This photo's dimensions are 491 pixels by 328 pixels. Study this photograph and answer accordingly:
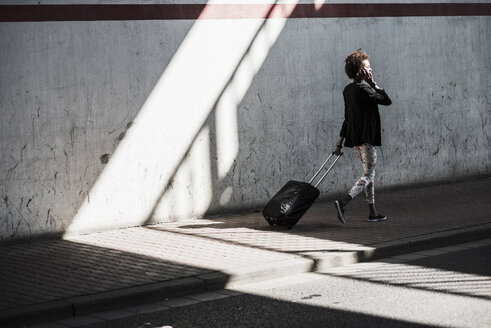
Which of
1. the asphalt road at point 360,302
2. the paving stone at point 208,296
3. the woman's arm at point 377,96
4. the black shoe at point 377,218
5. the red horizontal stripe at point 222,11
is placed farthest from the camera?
the black shoe at point 377,218

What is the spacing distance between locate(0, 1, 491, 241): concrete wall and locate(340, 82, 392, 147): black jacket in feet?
5.47

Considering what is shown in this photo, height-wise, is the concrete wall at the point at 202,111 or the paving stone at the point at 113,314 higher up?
the concrete wall at the point at 202,111

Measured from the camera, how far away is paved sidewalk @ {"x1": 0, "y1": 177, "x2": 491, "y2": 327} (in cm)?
726

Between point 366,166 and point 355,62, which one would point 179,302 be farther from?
point 355,62

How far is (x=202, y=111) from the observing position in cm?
1126

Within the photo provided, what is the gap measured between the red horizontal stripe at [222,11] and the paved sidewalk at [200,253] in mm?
2542

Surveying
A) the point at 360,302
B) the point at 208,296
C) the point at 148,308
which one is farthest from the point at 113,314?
the point at 360,302

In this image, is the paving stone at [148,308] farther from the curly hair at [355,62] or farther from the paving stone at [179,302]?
the curly hair at [355,62]

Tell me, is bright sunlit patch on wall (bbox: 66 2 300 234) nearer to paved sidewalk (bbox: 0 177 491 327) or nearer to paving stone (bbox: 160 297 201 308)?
paved sidewalk (bbox: 0 177 491 327)

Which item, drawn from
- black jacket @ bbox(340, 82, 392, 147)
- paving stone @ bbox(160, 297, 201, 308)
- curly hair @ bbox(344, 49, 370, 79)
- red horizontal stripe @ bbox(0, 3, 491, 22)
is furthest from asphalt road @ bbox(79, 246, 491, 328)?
red horizontal stripe @ bbox(0, 3, 491, 22)

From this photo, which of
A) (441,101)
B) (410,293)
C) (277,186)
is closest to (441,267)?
(410,293)

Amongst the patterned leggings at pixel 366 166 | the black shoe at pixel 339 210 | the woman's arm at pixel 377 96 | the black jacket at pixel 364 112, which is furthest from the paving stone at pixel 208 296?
the woman's arm at pixel 377 96

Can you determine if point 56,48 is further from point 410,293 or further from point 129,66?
point 410,293

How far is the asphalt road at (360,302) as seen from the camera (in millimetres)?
6586
